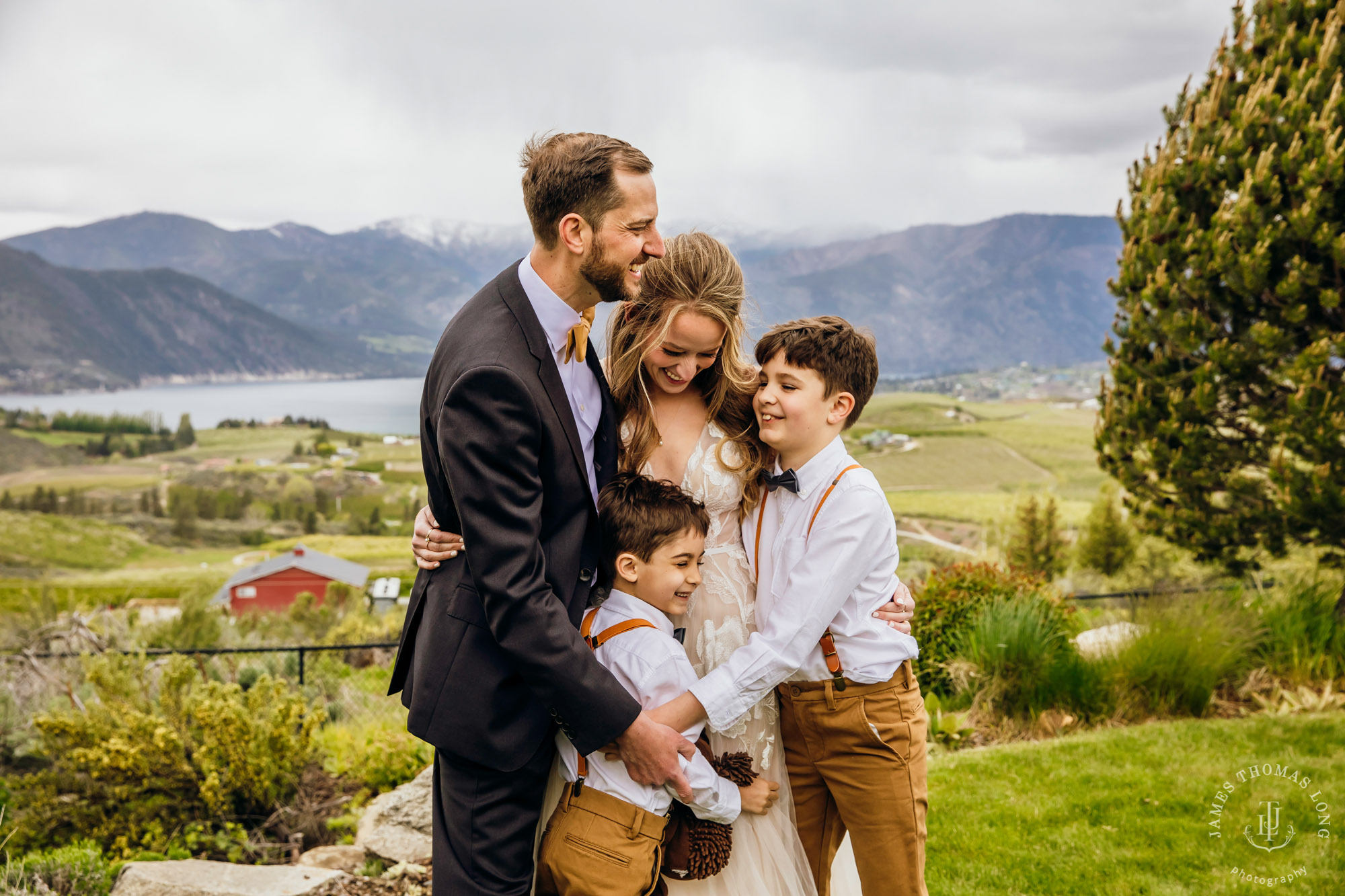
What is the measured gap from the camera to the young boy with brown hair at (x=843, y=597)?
93.0 inches

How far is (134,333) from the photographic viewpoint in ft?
478

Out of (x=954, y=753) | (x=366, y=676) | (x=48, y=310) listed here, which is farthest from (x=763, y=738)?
(x=48, y=310)

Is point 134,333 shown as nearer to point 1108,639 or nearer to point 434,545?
point 1108,639

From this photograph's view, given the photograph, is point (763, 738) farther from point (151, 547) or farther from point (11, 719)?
point (151, 547)

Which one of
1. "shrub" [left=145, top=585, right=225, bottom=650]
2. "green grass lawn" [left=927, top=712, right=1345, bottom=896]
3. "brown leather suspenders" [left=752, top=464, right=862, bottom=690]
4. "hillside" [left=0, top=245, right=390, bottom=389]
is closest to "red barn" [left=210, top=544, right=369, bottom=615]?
"shrub" [left=145, top=585, right=225, bottom=650]

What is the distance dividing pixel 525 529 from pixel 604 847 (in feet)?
2.99

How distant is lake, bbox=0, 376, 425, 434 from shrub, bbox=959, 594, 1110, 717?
7619 centimetres

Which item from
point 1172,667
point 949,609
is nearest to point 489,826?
point 949,609

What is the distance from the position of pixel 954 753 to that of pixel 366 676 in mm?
7340

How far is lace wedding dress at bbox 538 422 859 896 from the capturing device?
8.11 ft

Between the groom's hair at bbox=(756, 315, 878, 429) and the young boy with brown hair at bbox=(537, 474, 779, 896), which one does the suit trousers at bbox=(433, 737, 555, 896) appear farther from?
the groom's hair at bbox=(756, 315, 878, 429)

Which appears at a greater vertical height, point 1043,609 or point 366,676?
point 1043,609

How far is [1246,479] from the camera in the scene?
7.80 meters

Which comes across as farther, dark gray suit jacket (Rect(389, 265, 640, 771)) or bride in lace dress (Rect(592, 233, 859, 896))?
bride in lace dress (Rect(592, 233, 859, 896))
